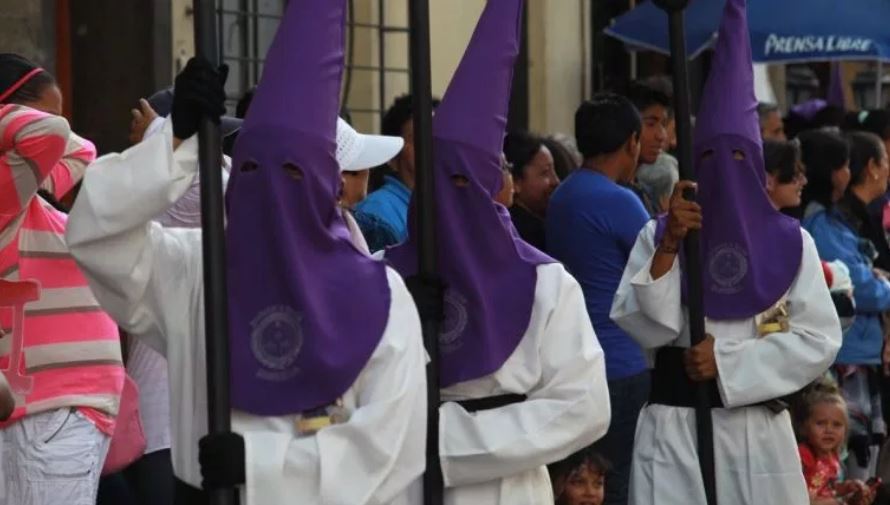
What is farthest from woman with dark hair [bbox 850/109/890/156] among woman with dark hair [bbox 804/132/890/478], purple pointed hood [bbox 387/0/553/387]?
purple pointed hood [bbox 387/0/553/387]

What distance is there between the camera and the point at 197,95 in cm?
509

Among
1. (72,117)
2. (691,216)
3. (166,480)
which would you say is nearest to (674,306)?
(691,216)

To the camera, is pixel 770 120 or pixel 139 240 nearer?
pixel 139 240

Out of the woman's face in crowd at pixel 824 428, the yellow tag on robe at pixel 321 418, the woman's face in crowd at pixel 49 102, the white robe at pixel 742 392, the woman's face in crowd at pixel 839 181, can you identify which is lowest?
the woman's face in crowd at pixel 824 428

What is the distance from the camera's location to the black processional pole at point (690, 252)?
269 inches

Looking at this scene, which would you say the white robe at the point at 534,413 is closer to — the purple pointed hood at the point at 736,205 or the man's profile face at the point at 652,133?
the purple pointed hood at the point at 736,205

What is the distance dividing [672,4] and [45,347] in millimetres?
2126

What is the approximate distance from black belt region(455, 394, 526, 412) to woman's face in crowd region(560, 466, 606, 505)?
1577 millimetres

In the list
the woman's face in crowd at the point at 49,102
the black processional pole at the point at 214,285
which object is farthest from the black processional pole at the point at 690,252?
the black processional pole at the point at 214,285

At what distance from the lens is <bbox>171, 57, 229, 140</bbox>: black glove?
5.09 metres

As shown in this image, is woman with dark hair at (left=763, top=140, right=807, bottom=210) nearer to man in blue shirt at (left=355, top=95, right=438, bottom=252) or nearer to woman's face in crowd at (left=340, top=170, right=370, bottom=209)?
man in blue shirt at (left=355, top=95, right=438, bottom=252)

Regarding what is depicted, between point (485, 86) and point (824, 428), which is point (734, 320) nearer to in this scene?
point (485, 86)

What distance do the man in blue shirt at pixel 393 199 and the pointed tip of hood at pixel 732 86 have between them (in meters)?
1.06

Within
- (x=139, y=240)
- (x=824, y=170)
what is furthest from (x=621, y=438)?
(x=139, y=240)
